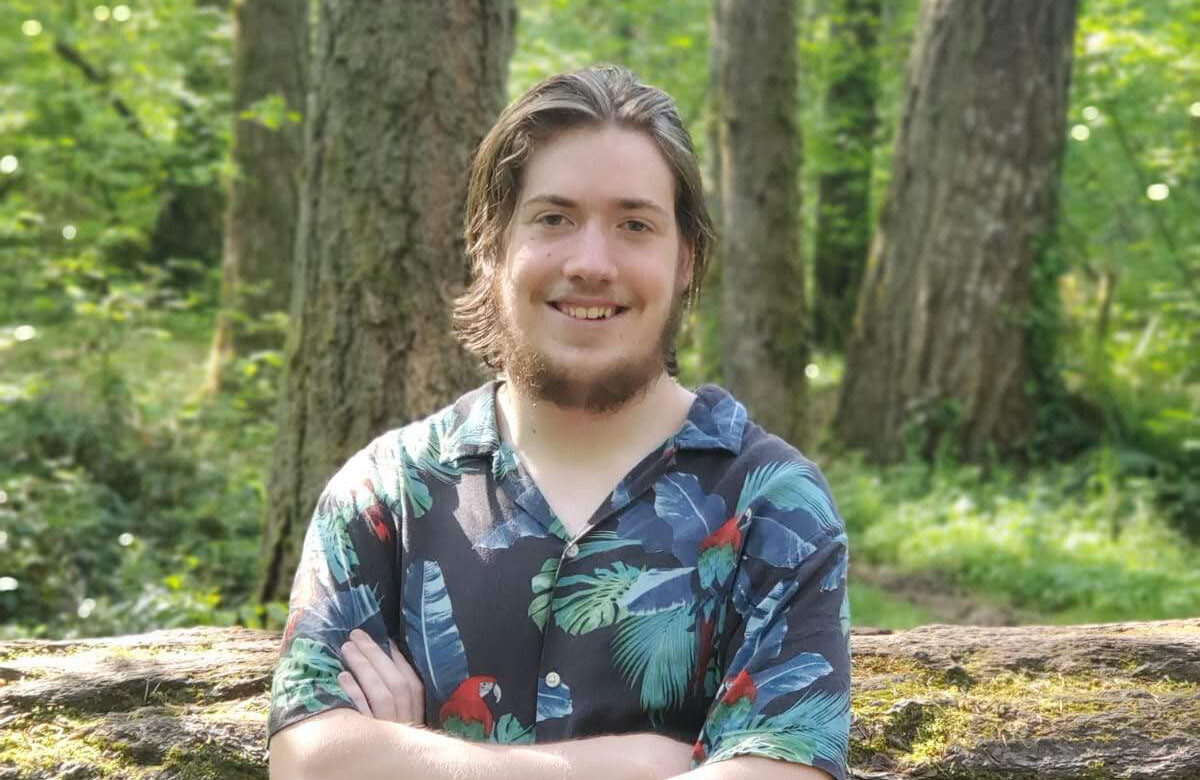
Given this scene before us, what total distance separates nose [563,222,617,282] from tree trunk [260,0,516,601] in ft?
7.34

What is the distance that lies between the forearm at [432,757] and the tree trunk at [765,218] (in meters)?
7.35

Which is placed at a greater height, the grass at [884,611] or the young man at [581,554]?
the young man at [581,554]

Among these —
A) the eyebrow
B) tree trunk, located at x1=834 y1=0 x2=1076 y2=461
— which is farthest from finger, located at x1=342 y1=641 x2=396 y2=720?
tree trunk, located at x1=834 y1=0 x2=1076 y2=461

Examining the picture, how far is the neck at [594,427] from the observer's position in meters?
2.48

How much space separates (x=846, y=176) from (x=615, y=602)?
16.8 meters

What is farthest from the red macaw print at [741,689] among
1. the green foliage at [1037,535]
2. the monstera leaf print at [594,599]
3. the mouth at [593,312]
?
the green foliage at [1037,535]

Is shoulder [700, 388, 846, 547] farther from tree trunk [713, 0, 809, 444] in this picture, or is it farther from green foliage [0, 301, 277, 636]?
tree trunk [713, 0, 809, 444]

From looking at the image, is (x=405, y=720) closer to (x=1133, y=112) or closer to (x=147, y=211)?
(x=1133, y=112)

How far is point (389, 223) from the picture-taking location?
15.0 ft

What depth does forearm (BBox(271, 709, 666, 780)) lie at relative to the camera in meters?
2.16

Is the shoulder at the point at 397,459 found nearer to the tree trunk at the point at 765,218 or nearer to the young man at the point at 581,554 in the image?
the young man at the point at 581,554

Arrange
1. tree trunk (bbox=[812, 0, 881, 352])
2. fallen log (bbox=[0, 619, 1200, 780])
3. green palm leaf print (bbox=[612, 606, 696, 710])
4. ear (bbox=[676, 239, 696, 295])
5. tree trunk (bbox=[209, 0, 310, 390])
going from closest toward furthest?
green palm leaf print (bbox=[612, 606, 696, 710]), ear (bbox=[676, 239, 696, 295]), fallen log (bbox=[0, 619, 1200, 780]), tree trunk (bbox=[209, 0, 310, 390]), tree trunk (bbox=[812, 0, 881, 352])

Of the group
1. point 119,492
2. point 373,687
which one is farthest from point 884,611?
point 373,687

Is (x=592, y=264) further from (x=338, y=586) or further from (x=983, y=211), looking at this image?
(x=983, y=211)
